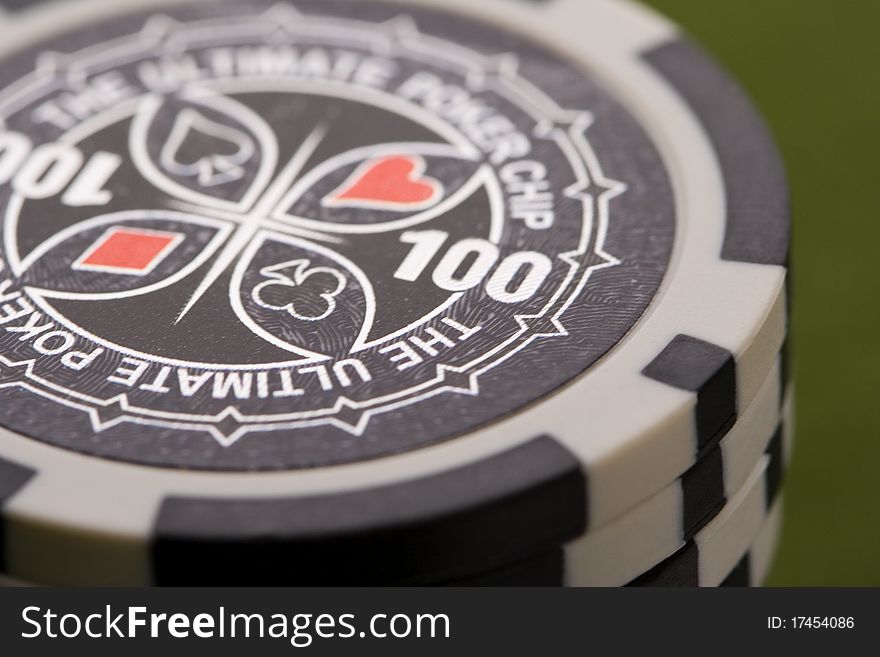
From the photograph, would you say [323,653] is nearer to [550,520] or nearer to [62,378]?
[550,520]

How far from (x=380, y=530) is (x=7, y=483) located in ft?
1.06

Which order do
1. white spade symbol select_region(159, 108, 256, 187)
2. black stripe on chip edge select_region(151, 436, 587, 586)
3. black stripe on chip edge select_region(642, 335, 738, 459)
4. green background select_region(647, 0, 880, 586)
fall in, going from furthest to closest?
1. green background select_region(647, 0, 880, 586)
2. white spade symbol select_region(159, 108, 256, 187)
3. black stripe on chip edge select_region(642, 335, 738, 459)
4. black stripe on chip edge select_region(151, 436, 587, 586)

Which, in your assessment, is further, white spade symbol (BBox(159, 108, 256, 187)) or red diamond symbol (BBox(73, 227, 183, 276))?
white spade symbol (BBox(159, 108, 256, 187))

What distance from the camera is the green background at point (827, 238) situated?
2.17 m

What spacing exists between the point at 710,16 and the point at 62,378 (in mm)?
1890

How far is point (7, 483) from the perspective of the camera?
1.23 m

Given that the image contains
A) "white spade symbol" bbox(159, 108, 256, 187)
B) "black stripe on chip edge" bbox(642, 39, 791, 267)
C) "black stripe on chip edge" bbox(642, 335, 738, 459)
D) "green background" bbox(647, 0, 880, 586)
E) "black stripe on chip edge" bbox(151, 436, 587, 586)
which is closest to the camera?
"black stripe on chip edge" bbox(151, 436, 587, 586)

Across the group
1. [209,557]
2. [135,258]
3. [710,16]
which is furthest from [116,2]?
[710,16]

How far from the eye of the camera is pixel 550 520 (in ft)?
4.02

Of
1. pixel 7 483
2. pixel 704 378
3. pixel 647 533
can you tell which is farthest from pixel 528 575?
pixel 7 483

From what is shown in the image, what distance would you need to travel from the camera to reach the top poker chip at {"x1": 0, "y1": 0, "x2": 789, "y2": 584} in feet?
3.97

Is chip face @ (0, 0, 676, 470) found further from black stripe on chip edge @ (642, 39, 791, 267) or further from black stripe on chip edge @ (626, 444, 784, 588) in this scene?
black stripe on chip edge @ (626, 444, 784, 588)

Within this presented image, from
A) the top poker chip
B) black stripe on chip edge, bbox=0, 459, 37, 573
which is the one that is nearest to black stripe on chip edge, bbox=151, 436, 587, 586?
the top poker chip

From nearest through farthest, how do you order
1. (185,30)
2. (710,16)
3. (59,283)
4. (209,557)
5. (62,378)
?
1. (209,557)
2. (62,378)
3. (59,283)
4. (185,30)
5. (710,16)
